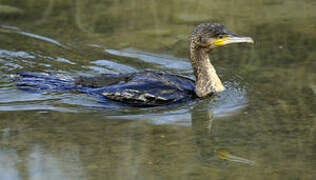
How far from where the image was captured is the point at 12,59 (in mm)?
9516

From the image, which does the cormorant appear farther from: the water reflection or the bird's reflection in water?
the water reflection

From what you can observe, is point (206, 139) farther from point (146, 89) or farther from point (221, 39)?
point (221, 39)

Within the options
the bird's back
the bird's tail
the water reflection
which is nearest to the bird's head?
the bird's back

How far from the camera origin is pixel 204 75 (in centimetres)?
805

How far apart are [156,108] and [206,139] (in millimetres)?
1306

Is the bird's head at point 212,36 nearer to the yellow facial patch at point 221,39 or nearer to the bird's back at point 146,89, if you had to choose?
the yellow facial patch at point 221,39

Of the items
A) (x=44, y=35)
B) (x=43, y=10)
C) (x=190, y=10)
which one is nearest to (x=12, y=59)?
(x=44, y=35)

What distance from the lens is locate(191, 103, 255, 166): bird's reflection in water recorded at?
5.80m

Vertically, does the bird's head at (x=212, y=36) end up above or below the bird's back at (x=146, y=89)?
above

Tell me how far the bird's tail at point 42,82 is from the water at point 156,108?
0.16 metres

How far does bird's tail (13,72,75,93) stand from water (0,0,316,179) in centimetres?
16

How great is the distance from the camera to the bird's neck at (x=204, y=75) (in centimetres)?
798

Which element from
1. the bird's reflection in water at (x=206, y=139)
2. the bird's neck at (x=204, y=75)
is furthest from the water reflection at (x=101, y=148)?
the bird's neck at (x=204, y=75)

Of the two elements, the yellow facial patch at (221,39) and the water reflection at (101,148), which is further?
the yellow facial patch at (221,39)
